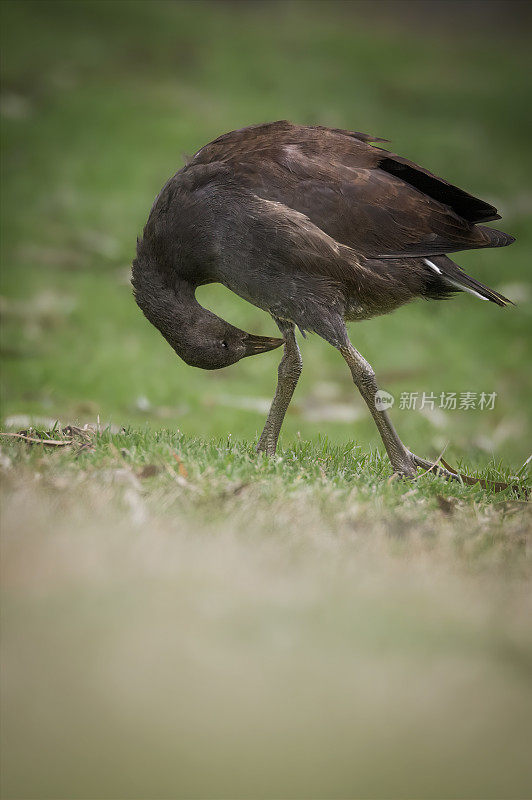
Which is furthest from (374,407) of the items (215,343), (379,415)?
(215,343)

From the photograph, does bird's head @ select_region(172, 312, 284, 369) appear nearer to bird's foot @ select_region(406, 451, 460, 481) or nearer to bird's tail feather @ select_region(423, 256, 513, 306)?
bird's tail feather @ select_region(423, 256, 513, 306)

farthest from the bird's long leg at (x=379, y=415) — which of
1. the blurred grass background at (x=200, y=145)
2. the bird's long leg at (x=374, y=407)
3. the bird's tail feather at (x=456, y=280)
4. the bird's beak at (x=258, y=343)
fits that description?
the blurred grass background at (x=200, y=145)

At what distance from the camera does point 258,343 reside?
5469 millimetres

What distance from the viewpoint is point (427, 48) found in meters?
21.0

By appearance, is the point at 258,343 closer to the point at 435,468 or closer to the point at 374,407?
the point at 374,407

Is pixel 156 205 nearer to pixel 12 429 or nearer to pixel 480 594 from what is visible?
pixel 12 429

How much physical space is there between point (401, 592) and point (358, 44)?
19523mm

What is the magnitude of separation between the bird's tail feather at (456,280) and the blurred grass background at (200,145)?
115 cm

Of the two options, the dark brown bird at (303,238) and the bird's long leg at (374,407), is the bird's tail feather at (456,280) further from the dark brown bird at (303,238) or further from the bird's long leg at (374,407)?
the bird's long leg at (374,407)

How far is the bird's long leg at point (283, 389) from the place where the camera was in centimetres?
571

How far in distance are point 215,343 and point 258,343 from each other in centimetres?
29

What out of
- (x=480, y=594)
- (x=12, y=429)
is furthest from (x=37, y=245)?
(x=480, y=594)

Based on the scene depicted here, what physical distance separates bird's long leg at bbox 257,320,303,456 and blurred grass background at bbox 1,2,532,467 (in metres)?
1.51

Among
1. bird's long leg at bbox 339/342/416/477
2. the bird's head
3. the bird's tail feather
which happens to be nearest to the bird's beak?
the bird's head
